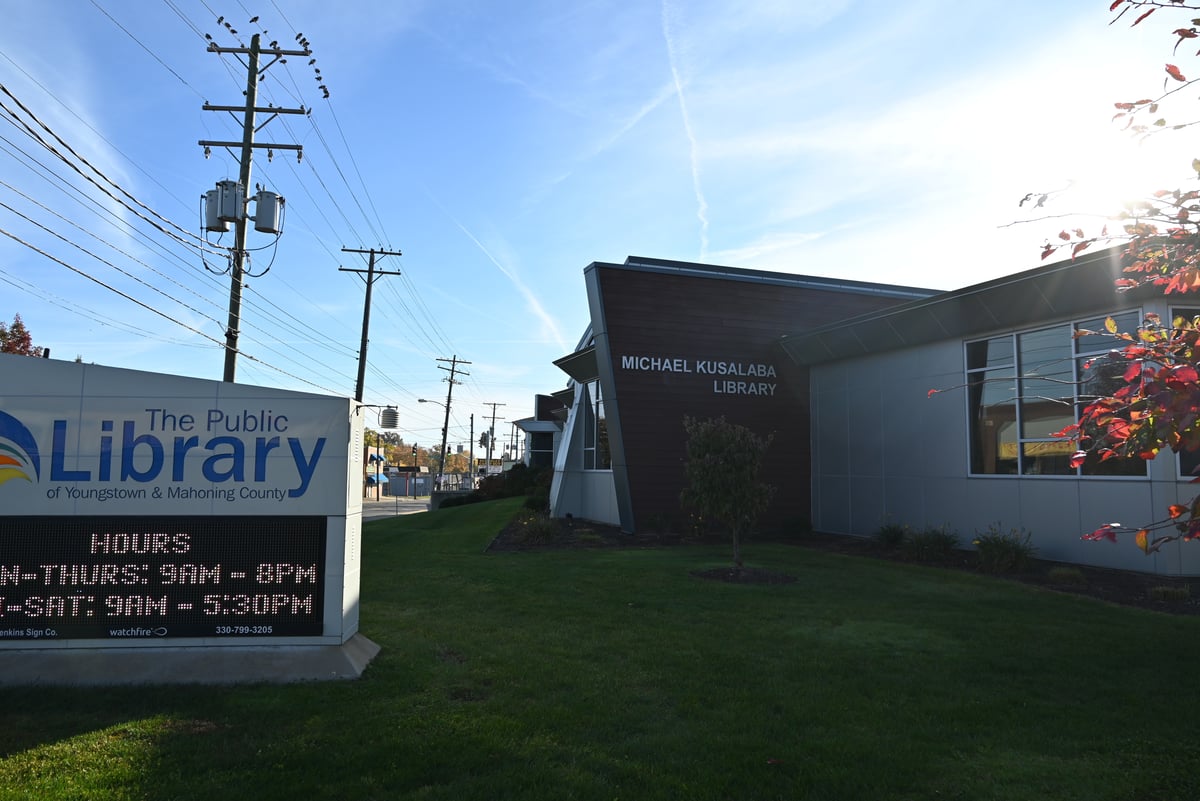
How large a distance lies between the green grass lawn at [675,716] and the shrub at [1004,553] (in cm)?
422

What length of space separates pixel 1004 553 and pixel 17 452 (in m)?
15.6

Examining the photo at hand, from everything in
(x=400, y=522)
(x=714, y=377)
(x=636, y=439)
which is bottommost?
(x=400, y=522)

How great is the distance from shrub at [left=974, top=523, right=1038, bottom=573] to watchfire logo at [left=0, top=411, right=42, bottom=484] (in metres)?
15.2

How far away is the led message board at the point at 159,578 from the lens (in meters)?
7.00

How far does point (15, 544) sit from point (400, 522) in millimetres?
24334

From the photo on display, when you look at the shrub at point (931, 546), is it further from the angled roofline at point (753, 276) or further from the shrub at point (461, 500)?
the shrub at point (461, 500)

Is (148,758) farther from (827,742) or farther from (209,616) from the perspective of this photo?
(827,742)

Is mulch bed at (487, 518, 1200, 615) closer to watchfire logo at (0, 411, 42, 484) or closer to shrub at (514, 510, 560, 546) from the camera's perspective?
shrub at (514, 510, 560, 546)

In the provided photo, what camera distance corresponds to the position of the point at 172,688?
264 inches

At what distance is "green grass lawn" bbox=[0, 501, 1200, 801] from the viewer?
4.80 meters

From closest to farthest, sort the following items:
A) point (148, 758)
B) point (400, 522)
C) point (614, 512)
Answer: point (148, 758), point (614, 512), point (400, 522)

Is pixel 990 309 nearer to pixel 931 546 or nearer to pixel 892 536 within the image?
pixel 931 546

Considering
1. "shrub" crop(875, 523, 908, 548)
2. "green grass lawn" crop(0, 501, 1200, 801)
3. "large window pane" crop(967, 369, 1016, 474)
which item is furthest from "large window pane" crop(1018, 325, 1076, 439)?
"green grass lawn" crop(0, 501, 1200, 801)

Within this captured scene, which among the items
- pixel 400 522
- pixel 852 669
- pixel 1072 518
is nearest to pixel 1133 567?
pixel 1072 518
